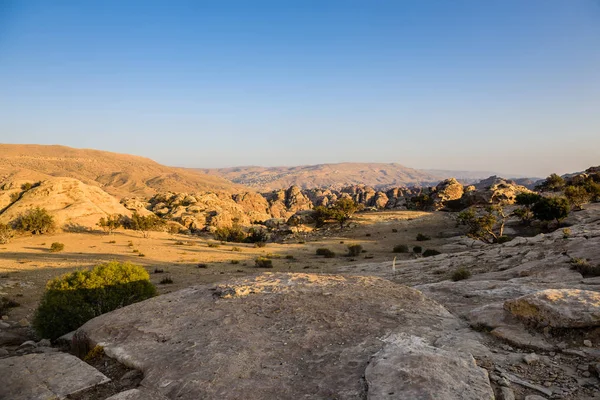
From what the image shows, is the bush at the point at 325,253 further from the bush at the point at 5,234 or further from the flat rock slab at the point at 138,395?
the bush at the point at 5,234

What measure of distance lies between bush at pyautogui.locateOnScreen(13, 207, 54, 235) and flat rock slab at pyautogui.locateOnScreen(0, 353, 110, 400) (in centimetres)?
3304

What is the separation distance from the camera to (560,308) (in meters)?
5.66

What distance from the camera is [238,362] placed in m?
5.30

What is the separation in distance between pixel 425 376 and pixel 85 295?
426 inches

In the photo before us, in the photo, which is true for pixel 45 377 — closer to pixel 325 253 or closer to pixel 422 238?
pixel 325 253

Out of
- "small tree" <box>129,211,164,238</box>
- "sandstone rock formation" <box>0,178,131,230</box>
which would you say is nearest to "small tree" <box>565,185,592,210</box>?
"small tree" <box>129,211,164,238</box>

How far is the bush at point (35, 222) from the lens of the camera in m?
32.8

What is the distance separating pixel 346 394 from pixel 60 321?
956 cm

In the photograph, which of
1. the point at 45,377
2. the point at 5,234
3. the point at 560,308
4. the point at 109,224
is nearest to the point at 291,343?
the point at 45,377

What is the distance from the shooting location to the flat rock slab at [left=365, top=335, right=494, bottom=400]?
3.88 metres

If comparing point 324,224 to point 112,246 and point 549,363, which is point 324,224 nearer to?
point 112,246

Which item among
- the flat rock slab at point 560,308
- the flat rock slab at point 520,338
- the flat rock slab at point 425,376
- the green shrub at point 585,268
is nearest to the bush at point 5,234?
the flat rock slab at point 425,376

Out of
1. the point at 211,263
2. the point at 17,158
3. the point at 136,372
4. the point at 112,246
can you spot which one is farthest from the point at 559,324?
the point at 17,158

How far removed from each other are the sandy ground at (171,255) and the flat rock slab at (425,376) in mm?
12996
